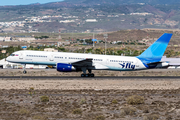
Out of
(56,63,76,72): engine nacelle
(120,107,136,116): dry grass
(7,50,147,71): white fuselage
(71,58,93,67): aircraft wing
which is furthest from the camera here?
(7,50,147,71): white fuselage

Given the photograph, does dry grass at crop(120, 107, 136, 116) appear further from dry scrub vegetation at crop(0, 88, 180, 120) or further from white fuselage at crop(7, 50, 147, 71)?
white fuselage at crop(7, 50, 147, 71)

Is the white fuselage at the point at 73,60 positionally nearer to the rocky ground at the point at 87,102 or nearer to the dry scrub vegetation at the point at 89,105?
the rocky ground at the point at 87,102

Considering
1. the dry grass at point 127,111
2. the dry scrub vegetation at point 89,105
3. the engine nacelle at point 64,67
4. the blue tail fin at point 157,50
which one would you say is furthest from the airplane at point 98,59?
the dry grass at point 127,111

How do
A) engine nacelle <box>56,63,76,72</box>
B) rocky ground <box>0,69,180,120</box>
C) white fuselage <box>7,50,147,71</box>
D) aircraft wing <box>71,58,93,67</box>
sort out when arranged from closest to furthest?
rocky ground <box>0,69,180,120</box>, engine nacelle <box>56,63,76,72</box>, aircraft wing <box>71,58,93,67</box>, white fuselage <box>7,50,147,71</box>

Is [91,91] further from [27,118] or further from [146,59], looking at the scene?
[146,59]

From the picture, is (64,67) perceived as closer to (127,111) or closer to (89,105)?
(89,105)

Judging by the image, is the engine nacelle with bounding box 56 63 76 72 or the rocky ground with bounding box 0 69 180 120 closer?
the rocky ground with bounding box 0 69 180 120

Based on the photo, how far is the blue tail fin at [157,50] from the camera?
165ft

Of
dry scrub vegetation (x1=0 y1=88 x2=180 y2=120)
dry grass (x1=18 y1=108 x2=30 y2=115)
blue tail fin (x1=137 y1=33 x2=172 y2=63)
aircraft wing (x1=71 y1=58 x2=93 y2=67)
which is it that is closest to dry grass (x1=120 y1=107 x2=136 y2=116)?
dry scrub vegetation (x1=0 y1=88 x2=180 y2=120)

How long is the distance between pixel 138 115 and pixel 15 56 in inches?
1260

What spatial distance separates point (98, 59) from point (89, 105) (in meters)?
23.0

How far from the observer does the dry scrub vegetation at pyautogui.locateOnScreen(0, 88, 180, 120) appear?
976 inches

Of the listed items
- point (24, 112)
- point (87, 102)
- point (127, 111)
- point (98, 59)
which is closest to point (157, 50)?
point (98, 59)

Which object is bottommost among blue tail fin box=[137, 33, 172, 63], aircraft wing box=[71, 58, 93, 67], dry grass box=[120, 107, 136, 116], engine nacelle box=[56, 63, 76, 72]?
dry grass box=[120, 107, 136, 116]
